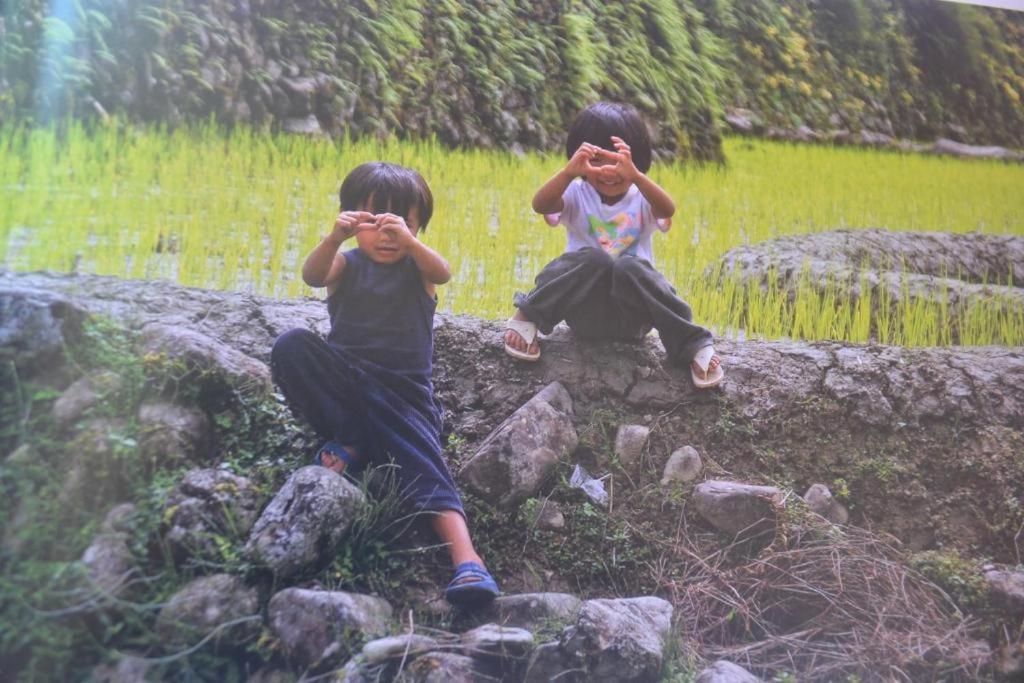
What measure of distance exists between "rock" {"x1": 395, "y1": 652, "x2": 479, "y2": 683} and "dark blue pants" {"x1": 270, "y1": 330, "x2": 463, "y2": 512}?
336mm

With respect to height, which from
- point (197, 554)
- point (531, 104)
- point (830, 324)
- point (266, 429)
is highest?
point (531, 104)

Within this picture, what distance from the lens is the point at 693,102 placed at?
120 inches

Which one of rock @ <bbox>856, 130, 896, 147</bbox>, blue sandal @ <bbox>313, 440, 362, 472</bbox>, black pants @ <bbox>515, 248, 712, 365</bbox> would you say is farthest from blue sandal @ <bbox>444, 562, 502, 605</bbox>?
rock @ <bbox>856, 130, 896, 147</bbox>

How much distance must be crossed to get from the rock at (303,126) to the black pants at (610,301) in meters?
0.73

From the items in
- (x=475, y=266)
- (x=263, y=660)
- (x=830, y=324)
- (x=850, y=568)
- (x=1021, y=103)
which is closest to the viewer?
(x=263, y=660)

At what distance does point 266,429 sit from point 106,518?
40 cm

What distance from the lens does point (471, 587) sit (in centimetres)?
219

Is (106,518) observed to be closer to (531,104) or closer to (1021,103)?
(531,104)

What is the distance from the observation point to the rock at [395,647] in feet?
6.80

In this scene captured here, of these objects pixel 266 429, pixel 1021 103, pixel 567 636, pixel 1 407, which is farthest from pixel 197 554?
pixel 1021 103

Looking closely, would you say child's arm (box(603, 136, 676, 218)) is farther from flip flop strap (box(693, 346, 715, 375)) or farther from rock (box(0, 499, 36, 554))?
rock (box(0, 499, 36, 554))

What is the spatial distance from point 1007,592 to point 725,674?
0.84 meters

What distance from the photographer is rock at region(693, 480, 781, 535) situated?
8.13 feet

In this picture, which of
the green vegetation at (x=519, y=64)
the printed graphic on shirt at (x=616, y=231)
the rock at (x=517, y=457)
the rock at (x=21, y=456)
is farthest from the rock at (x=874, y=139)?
the rock at (x=21, y=456)
